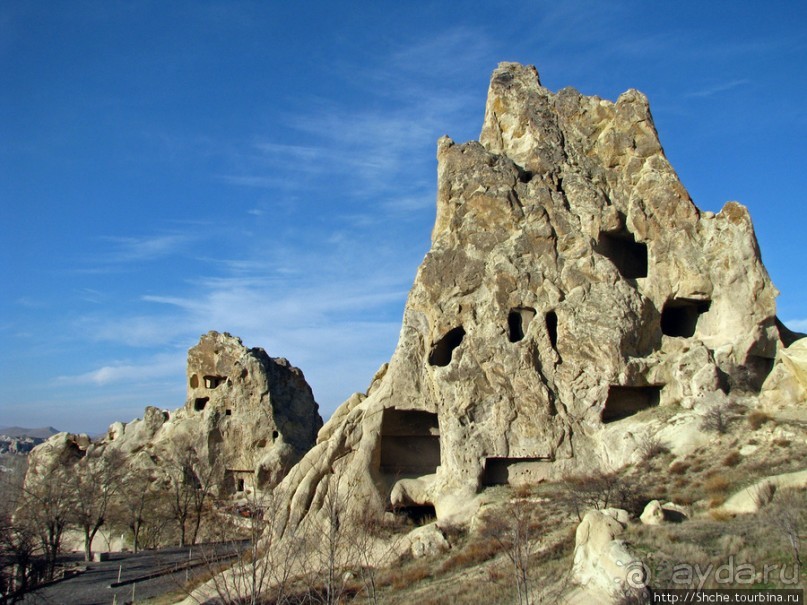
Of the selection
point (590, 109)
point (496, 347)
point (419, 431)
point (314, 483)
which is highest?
point (590, 109)

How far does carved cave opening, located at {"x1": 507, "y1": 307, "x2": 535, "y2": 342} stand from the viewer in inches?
911

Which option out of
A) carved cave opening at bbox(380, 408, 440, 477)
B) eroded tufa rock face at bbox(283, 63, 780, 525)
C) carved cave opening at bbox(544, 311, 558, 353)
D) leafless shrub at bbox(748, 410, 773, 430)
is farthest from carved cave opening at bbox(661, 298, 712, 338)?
carved cave opening at bbox(380, 408, 440, 477)

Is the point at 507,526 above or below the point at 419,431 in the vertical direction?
below

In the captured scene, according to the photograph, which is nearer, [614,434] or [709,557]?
[709,557]

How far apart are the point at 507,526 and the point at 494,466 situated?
4359 mm

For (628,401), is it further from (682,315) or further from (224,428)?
(224,428)

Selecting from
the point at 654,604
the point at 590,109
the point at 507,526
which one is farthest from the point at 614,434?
the point at 590,109

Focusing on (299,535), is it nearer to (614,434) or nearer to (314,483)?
(314,483)

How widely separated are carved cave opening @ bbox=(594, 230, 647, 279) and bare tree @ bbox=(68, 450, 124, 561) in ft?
76.0

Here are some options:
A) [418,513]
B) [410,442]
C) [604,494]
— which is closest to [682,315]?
[604,494]

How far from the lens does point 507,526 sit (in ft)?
56.9

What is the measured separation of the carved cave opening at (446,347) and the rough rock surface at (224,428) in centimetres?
1341

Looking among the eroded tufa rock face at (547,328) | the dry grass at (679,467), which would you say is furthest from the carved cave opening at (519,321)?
the dry grass at (679,467)

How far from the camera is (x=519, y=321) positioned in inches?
928
